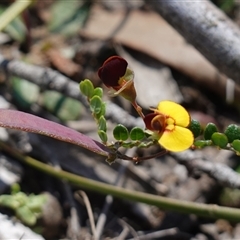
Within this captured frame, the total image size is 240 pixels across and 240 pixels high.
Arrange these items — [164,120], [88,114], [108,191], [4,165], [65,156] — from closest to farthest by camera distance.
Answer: [164,120] < [108,191] < [4,165] < [65,156] < [88,114]

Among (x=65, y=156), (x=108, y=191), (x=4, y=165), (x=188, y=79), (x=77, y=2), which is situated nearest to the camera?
(x=108, y=191)

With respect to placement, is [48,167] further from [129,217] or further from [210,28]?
[210,28]

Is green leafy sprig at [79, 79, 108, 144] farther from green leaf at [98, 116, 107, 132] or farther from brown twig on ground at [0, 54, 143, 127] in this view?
brown twig on ground at [0, 54, 143, 127]

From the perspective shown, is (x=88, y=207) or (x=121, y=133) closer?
(x=121, y=133)

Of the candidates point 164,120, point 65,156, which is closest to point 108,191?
point 65,156

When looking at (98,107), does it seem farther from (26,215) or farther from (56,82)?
(56,82)

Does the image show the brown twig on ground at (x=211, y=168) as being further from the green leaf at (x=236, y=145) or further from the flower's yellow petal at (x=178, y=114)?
the flower's yellow petal at (x=178, y=114)

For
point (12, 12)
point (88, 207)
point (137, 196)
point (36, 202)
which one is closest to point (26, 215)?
point (36, 202)
